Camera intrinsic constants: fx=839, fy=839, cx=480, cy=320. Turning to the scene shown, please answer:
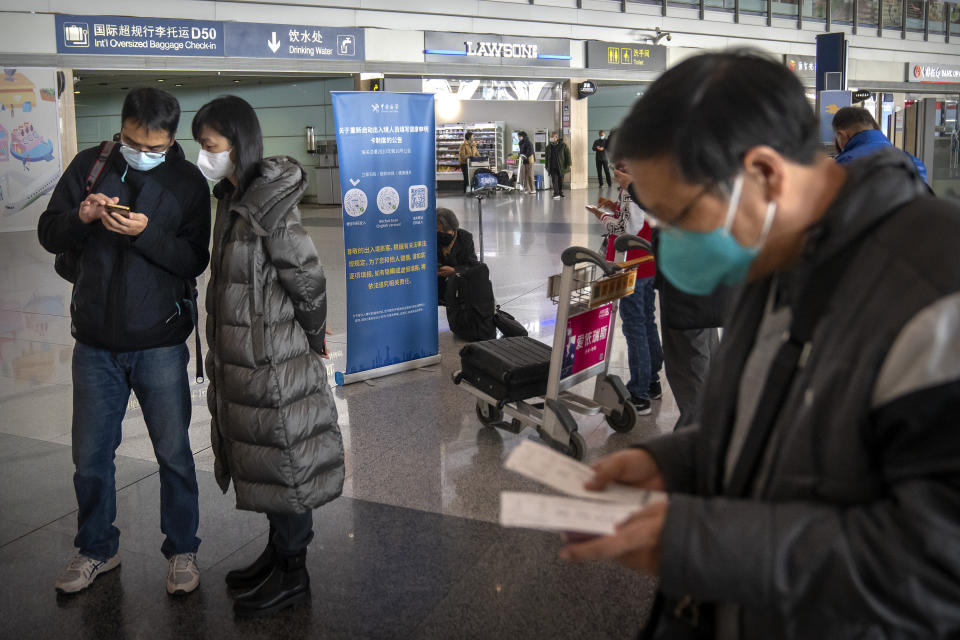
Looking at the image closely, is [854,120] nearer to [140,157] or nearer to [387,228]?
[387,228]

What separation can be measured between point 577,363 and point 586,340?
0.13 metres

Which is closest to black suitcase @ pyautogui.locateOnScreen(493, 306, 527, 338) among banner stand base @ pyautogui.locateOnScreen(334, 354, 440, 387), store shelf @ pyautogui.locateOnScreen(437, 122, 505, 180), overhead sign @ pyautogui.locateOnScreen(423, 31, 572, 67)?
banner stand base @ pyautogui.locateOnScreen(334, 354, 440, 387)

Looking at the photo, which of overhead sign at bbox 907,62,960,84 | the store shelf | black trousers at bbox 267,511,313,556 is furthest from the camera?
overhead sign at bbox 907,62,960,84

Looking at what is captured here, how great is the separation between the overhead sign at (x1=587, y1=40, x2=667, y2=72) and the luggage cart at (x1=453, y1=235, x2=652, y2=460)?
2017 cm

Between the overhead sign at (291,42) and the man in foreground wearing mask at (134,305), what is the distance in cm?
1579

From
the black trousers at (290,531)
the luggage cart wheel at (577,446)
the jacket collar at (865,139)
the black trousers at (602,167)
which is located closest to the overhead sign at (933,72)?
the black trousers at (602,167)

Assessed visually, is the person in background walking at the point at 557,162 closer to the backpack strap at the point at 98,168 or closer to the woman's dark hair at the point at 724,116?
the backpack strap at the point at 98,168

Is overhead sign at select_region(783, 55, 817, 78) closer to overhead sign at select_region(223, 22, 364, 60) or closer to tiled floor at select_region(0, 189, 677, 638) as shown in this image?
overhead sign at select_region(223, 22, 364, 60)

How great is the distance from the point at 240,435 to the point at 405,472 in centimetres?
142

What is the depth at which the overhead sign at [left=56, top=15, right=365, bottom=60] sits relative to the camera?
1584 cm

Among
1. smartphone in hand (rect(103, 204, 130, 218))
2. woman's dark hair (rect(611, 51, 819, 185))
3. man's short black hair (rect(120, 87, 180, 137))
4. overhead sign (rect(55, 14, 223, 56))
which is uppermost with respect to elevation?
overhead sign (rect(55, 14, 223, 56))

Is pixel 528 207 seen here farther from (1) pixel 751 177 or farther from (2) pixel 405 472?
(1) pixel 751 177

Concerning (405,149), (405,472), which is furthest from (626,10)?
(405,472)

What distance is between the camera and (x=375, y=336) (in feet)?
19.4
